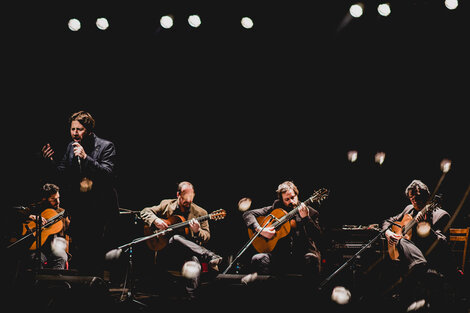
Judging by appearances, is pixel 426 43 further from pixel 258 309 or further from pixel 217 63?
pixel 258 309

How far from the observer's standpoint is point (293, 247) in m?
4.34

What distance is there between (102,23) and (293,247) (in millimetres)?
3467

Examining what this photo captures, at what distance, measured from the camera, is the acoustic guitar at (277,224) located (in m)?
4.47

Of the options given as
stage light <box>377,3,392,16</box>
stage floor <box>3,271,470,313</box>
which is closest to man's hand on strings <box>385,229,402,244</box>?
stage floor <box>3,271,470,313</box>

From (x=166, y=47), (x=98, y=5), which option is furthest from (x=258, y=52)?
(x=98, y=5)

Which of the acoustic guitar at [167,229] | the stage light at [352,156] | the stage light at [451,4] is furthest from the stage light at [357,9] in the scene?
the acoustic guitar at [167,229]

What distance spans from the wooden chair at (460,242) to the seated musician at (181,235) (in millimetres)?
2734

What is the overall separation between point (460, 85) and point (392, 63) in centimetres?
105

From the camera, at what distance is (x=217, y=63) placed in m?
6.02

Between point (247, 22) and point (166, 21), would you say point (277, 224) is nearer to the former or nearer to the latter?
point (247, 22)

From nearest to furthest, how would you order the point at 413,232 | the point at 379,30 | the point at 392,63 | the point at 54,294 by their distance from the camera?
1. the point at 54,294
2. the point at 413,232
3. the point at 379,30
4. the point at 392,63

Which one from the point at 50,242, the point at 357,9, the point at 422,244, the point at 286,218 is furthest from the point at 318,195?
the point at 50,242

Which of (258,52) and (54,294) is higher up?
(258,52)

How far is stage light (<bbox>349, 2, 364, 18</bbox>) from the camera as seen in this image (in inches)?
172
